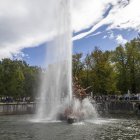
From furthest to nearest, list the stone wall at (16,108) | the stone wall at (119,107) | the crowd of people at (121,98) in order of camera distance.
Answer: the crowd of people at (121,98) < the stone wall at (16,108) < the stone wall at (119,107)

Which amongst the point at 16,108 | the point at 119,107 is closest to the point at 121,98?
the point at 119,107

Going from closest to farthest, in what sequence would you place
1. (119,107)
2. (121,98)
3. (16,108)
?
(16,108)
(119,107)
(121,98)

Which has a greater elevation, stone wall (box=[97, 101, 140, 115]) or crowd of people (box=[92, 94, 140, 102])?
crowd of people (box=[92, 94, 140, 102])

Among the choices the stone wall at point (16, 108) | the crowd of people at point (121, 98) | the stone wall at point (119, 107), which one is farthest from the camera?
the crowd of people at point (121, 98)

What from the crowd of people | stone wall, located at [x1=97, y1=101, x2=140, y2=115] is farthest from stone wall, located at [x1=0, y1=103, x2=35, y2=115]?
stone wall, located at [x1=97, y1=101, x2=140, y2=115]

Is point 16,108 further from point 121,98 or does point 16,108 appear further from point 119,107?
point 121,98

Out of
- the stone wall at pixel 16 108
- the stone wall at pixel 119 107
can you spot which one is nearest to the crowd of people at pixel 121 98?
the stone wall at pixel 119 107

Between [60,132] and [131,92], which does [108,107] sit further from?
[60,132]

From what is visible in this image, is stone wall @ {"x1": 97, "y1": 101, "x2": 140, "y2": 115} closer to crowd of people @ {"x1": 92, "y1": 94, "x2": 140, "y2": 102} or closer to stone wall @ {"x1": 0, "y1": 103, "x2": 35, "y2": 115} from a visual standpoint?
crowd of people @ {"x1": 92, "y1": 94, "x2": 140, "y2": 102}

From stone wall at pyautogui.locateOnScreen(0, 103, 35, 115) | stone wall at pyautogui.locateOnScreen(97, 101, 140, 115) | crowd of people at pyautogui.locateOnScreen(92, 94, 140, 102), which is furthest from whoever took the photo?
crowd of people at pyautogui.locateOnScreen(92, 94, 140, 102)

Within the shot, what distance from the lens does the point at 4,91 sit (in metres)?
115

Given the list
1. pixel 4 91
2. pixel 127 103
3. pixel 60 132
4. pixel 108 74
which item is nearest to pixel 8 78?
pixel 4 91

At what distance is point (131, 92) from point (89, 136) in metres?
69.1

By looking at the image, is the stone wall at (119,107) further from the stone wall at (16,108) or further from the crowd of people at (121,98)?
the stone wall at (16,108)
